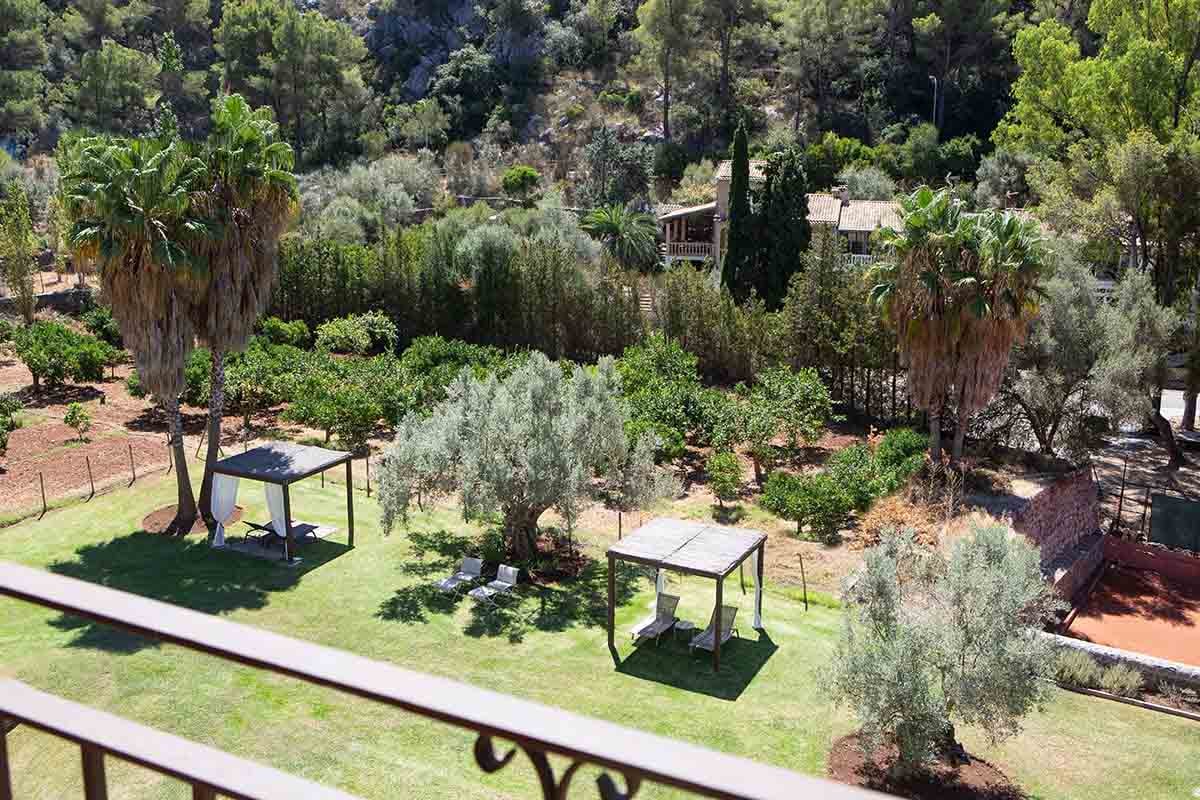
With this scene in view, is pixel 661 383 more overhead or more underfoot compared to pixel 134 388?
more overhead

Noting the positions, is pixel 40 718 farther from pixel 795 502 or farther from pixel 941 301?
pixel 941 301

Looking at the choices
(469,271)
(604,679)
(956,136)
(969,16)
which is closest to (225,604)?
(604,679)

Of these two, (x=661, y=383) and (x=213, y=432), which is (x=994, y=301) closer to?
(x=661, y=383)

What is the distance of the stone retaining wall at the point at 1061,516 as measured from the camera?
1809cm

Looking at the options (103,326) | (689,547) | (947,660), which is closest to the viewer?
(947,660)

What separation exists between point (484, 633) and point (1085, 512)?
12206mm

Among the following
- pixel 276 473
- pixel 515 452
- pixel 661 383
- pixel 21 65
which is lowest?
pixel 276 473

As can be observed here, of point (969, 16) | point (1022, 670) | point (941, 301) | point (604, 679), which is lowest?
point (604, 679)

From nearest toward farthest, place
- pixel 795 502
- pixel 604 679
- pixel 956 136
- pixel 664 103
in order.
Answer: pixel 604 679, pixel 795 502, pixel 956 136, pixel 664 103

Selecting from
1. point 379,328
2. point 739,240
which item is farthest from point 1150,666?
point 379,328

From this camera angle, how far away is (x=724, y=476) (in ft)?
63.3

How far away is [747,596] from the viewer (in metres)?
15.9

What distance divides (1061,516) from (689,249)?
2237cm

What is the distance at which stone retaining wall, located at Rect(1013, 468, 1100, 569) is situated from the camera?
59.4ft
